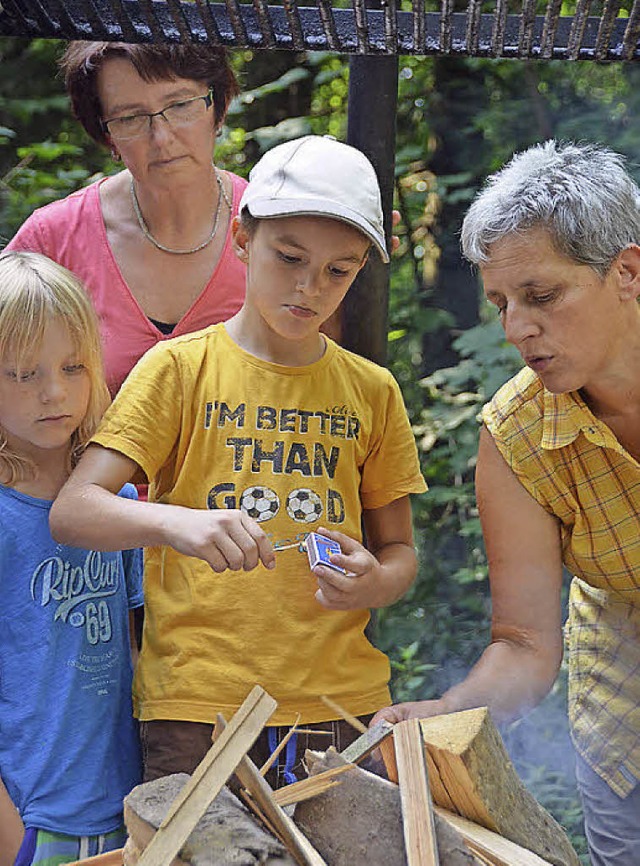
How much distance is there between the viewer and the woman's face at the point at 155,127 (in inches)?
95.5

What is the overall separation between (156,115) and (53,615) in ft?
3.83

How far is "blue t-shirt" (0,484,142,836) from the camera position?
1962mm

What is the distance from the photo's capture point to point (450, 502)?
18.7 feet

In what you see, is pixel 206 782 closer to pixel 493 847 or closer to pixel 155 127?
pixel 493 847

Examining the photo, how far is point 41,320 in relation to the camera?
6.80 ft

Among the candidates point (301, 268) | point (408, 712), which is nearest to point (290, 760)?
point (408, 712)

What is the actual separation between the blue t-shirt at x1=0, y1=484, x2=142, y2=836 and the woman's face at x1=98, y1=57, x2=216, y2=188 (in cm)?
88

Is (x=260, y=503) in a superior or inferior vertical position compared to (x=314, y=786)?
superior

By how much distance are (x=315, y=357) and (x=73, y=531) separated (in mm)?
637

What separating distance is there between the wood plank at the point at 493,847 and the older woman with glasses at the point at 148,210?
1.26m

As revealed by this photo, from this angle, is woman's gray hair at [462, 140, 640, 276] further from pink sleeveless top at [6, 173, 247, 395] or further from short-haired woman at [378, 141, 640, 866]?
pink sleeveless top at [6, 173, 247, 395]

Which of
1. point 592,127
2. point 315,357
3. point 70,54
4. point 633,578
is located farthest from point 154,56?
point 592,127

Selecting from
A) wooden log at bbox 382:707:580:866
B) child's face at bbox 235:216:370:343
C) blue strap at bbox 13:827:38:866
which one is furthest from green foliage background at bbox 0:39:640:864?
wooden log at bbox 382:707:580:866

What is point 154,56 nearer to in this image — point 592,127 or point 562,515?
point 562,515
